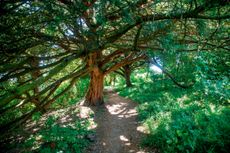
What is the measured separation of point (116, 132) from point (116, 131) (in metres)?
0.13

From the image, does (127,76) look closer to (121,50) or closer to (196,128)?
(121,50)

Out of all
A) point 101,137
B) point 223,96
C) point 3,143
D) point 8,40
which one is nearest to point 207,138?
point 223,96

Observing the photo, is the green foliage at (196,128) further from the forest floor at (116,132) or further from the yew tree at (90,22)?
the yew tree at (90,22)

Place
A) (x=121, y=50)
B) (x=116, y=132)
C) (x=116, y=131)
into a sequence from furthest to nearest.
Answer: (x=116, y=131), (x=116, y=132), (x=121, y=50)

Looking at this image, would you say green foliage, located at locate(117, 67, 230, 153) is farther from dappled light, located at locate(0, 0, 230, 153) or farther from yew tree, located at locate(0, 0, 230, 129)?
yew tree, located at locate(0, 0, 230, 129)

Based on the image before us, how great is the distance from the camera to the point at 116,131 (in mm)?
9219

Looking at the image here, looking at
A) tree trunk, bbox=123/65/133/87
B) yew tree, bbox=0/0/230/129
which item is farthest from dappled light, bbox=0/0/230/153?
tree trunk, bbox=123/65/133/87

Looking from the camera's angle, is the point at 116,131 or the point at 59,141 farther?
the point at 116,131

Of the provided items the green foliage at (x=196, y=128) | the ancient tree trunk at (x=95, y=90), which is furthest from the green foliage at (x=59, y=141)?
the ancient tree trunk at (x=95, y=90)

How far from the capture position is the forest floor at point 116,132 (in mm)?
7520

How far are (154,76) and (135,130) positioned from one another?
445 inches

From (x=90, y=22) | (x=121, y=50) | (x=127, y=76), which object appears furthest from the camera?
(x=127, y=76)

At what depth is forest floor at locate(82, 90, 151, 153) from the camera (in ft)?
24.7

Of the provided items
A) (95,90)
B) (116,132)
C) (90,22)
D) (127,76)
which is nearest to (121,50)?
(90,22)
